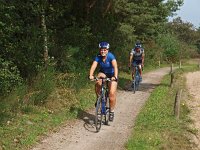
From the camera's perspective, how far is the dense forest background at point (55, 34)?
12727 millimetres

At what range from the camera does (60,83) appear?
596 inches

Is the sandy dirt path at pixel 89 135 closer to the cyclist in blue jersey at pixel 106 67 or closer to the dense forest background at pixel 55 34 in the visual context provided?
the cyclist in blue jersey at pixel 106 67

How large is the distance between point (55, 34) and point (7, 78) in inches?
220

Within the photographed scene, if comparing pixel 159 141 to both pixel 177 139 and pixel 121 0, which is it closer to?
pixel 177 139

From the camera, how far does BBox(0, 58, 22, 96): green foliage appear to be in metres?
→ 11.9

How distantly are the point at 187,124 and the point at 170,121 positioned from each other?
2.26 feet

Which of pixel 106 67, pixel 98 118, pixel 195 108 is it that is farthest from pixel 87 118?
pixel 195 108

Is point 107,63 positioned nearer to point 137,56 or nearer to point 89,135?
point 89,135

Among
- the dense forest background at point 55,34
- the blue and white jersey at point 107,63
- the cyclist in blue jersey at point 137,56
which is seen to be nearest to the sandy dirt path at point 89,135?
the blue and white jersey at point 107,63

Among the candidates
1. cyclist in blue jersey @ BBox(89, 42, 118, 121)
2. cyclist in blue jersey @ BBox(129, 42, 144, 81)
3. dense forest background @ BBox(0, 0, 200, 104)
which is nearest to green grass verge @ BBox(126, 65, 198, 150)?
cyclist in blue jersey @ BBox(89, 42, 118, 121)

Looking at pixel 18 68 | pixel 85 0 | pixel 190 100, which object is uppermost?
pixel 85 0

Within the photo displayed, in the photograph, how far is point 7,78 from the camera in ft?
39.5

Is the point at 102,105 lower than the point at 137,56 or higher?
lower

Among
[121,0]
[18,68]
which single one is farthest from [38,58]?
[121,0]
